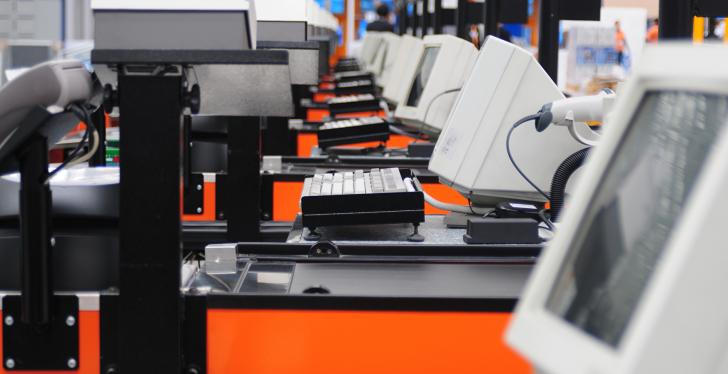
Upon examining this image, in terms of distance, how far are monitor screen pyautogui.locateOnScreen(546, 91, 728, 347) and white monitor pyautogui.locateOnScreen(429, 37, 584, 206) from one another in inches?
62.9

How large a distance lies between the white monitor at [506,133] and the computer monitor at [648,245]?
160 cm

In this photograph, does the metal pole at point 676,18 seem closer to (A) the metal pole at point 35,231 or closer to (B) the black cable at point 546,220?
(B) the black cable at point 546,220

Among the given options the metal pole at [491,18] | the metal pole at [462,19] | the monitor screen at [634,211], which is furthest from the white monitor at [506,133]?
the metal pole at [462,19]

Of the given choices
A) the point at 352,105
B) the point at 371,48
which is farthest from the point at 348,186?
the point at 371,48

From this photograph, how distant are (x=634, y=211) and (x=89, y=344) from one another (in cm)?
112

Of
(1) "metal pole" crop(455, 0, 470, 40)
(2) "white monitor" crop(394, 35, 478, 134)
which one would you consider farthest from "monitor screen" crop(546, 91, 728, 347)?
(1) "metal pole" crop(455, 0, 470, 40)

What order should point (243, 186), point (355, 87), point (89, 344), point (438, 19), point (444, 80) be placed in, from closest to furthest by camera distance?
point (89, 344) < point (243, 186) < point (444, 80) < point (438, 19) < point (355, 87)

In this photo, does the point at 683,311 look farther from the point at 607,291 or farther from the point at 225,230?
the point at 225,230

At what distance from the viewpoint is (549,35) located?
3.53 metres

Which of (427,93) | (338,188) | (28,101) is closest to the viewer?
(28,101)

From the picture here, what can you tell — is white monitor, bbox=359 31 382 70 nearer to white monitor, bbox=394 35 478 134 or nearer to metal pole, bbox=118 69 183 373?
white monitor, bbox=394 35 478 134

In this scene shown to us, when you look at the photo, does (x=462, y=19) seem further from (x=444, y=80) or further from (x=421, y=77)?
(x=444, y=80)

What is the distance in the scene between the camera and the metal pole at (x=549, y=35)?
3463 millimetres

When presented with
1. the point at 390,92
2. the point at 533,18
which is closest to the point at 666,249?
the point at 390,92
